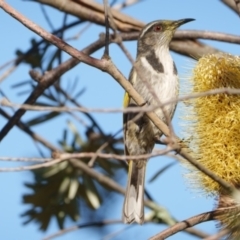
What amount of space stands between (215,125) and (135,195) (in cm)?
133

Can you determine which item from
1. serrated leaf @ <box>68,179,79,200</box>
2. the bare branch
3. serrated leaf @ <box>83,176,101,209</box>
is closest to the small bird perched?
serrated leaf @ <box>83,176,101,209</box>

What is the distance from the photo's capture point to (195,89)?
3.57 m

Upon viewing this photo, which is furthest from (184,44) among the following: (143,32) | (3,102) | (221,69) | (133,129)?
(3,102)

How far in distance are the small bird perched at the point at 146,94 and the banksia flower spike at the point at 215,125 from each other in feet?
2.73

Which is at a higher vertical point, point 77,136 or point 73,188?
point 77,136

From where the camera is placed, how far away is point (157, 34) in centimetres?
504

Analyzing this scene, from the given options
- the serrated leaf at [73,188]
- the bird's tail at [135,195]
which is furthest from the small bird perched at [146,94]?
the serrated leaf at [73,188]

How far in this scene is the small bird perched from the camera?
4.54 metres

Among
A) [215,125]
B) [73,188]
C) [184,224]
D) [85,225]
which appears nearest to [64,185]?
[73,188]

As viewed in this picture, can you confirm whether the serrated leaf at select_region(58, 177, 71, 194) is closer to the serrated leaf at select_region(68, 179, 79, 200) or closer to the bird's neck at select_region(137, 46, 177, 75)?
the serrated leaf at select_region(68, 179, 79, 200)

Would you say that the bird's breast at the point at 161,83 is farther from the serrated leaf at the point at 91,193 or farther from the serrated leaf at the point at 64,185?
the serrated leaf at the point at 64,185

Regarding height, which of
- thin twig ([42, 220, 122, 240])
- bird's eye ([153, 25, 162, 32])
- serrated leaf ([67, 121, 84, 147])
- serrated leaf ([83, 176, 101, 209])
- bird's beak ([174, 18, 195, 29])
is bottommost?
thin twig ([42, 220, 122, 240])

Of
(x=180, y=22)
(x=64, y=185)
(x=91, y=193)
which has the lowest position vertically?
(x=91, y=193)

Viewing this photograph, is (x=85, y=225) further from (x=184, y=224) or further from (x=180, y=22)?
(x=180, y=22)
